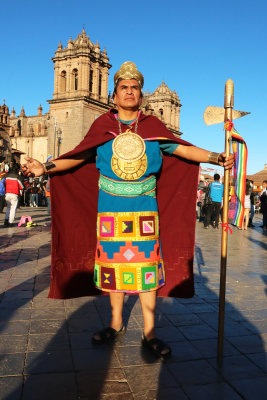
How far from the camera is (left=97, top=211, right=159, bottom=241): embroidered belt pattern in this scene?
2.86 meters

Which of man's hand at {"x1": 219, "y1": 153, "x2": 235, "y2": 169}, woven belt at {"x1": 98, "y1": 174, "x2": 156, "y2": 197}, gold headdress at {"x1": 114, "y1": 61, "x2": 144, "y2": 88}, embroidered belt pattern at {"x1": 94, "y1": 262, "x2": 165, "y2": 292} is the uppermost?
gold headdress at {"x1": 114, "y1": 61, "x2": 144, "y2": 88}

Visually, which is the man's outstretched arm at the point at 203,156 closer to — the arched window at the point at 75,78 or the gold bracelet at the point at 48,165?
the gold bracelet at the point at 48,165

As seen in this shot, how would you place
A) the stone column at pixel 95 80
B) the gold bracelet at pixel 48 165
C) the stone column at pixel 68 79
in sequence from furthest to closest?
the stone column at pixel 95 80, the stone column at pixel 68 79, the gold bracelet at pixel 48 165

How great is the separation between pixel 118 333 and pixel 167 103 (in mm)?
74665

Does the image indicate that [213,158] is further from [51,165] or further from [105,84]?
[105,84]

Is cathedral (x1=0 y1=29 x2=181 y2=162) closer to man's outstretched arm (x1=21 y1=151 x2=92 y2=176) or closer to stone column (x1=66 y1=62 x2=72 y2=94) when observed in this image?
stone column (x1=66 y1=62 x2=72 y2=94)

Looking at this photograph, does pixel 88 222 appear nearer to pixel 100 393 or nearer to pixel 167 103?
pixel 100 393

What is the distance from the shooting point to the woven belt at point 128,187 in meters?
2.85

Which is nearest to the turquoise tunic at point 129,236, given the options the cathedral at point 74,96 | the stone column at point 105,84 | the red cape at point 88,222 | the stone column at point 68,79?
the red cape at point 88,222

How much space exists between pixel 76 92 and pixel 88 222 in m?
50.0

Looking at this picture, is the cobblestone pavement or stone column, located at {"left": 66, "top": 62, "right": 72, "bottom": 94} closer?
the cobblestone pavement

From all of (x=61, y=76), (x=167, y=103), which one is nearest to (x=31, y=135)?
(x=61, y=76)

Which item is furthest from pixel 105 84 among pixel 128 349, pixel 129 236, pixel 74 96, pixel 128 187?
pixel 128 349

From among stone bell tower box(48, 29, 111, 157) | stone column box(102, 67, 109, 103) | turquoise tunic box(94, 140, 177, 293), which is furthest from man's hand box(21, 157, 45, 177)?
stone column box(102, 67, 109, 103)
